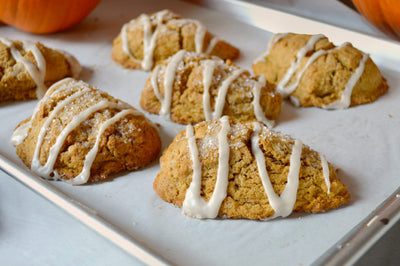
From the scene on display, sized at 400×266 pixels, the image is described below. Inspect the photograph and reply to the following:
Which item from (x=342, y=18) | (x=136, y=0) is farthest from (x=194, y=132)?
(x=136, y=0)

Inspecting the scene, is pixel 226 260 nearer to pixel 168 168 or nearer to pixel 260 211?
pixel 260 211

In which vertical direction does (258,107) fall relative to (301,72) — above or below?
below

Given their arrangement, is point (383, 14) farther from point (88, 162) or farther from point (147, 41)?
point (88, 162)

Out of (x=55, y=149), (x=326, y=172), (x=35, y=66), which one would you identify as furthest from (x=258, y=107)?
(x=35, y=66)

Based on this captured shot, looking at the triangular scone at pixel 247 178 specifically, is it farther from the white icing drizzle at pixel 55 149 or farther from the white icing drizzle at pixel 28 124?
the white icing drizzle at pixel 28 124

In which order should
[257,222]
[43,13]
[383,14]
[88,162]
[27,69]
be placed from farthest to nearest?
[43,13], [383,14], [27,69], [88,162], [257,222]

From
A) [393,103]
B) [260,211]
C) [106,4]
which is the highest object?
[393,103]

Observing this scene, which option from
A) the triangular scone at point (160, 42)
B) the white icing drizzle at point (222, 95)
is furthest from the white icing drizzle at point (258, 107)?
the triangular scone at point (160, 42)
